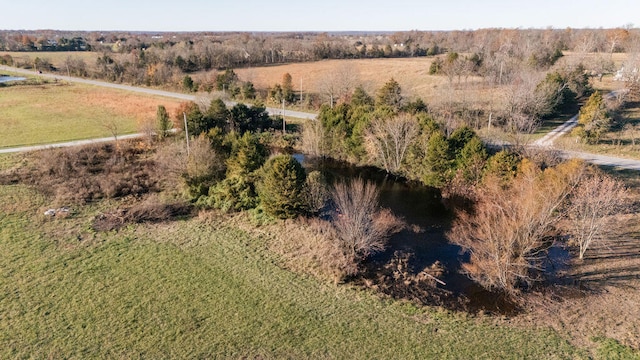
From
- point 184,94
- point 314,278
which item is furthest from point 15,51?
point 314,278

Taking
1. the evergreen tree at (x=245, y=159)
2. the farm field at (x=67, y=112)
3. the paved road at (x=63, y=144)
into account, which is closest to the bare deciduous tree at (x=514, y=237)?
the evergreen tree at (x=245, y=159)

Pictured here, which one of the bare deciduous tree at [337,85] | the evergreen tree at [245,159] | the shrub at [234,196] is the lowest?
the shrub at [234,196]

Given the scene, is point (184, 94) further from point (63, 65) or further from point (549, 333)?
point (549, 333)

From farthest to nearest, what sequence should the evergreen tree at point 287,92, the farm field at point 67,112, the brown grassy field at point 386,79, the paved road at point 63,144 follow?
1. the evergreen tree at point 287,92
2. the brown grassy field at point 386,79
3. the farm field at point 67,112
4. the paved road at point 63,144

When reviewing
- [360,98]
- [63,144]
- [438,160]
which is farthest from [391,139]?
[63,144]

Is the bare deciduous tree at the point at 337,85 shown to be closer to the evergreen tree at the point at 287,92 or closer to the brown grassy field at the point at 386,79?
the brown grassy field at the point at 386,79

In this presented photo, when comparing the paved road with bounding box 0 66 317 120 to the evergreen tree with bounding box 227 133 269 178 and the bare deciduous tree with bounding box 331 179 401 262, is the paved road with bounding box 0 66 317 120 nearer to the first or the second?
the evergreen tree with bounding box 227 133 269 178

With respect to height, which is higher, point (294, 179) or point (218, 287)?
point (294, 179)
